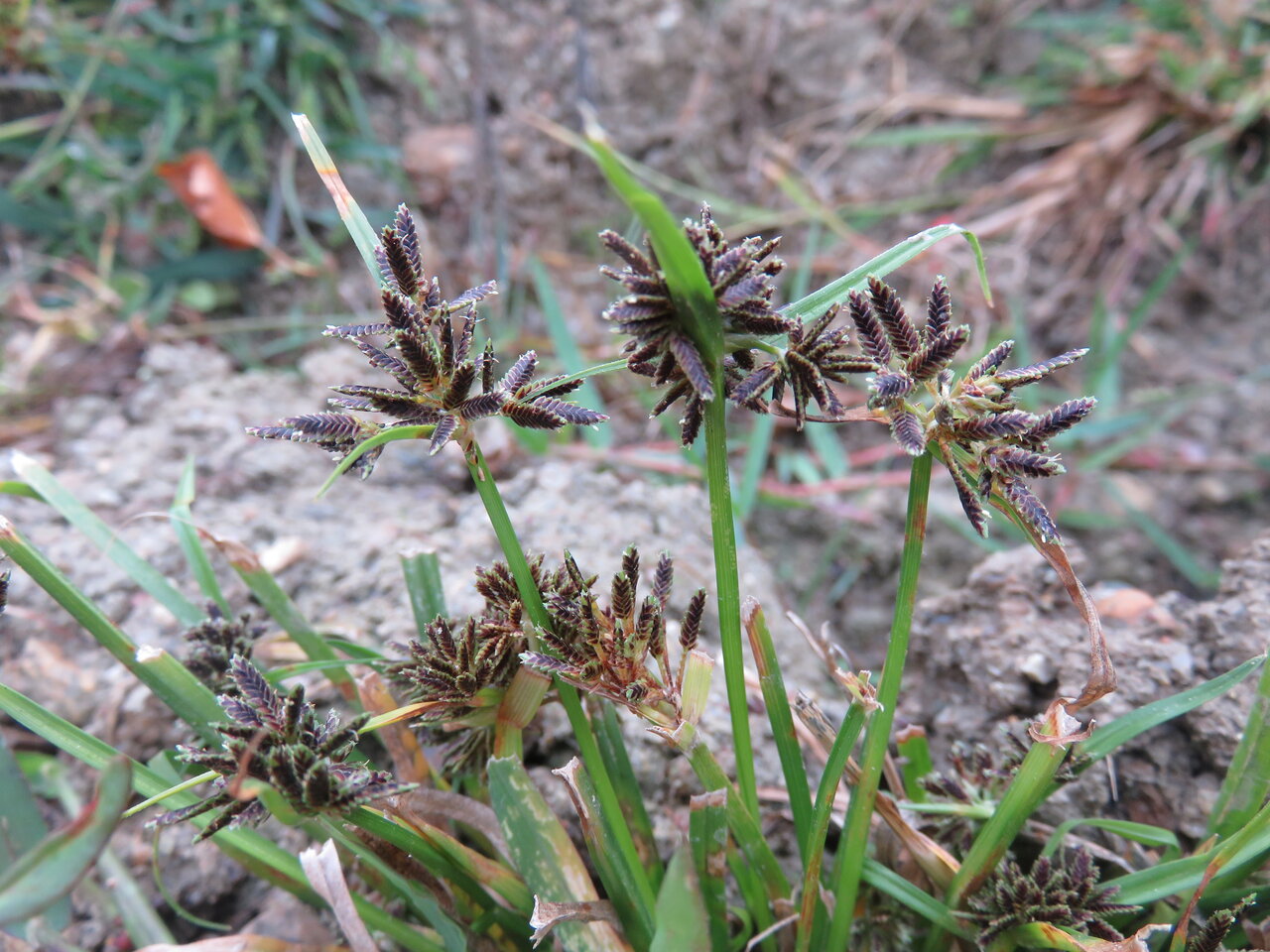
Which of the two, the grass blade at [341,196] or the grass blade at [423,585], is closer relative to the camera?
the grass blade at [341,196]

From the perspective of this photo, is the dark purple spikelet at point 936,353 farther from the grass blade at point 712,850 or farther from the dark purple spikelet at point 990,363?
the grass blade at point 712,850

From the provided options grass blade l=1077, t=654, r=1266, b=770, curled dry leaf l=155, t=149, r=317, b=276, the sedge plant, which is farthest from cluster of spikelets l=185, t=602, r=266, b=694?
curled dry leaf l=155, t=149, r=317, b=276

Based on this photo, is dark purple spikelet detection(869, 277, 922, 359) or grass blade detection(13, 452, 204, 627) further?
grass blade detection(13, 452, 204, 627)

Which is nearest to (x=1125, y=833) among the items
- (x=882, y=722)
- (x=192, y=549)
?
(x=882, y=722)

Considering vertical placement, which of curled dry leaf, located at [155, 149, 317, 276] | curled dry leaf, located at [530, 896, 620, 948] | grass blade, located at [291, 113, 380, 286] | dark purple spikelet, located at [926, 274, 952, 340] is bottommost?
curled dry leaf, located at [530, 896, 620, 948]

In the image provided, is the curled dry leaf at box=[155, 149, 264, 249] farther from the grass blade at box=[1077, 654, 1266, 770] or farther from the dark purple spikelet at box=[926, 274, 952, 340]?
the grass blade at box=[1077, 654, 1266, 770]

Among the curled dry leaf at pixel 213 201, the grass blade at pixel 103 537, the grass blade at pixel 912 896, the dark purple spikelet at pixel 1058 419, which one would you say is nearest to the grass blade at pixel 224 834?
the grass blade at pixel 103 537
